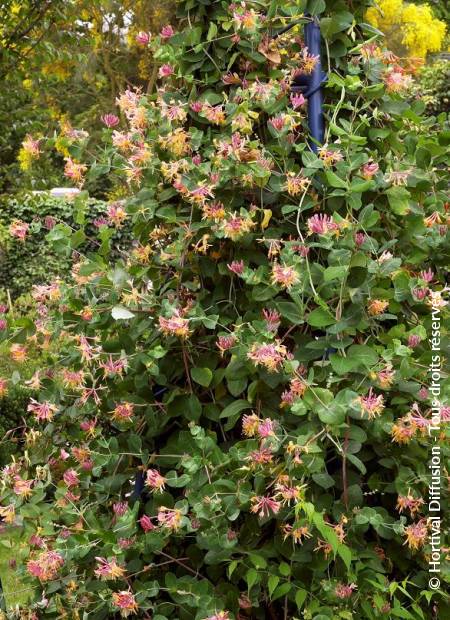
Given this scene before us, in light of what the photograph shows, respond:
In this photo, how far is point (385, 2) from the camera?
1716cm

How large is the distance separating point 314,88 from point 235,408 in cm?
71

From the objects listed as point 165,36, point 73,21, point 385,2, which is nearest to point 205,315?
point 165,36

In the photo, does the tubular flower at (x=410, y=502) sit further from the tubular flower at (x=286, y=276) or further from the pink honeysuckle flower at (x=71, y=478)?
the pink honeysuckle flower at (x=71, y=478)

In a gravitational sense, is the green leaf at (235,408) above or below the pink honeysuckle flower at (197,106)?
below

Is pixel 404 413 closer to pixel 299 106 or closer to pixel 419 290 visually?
pixel 419 290

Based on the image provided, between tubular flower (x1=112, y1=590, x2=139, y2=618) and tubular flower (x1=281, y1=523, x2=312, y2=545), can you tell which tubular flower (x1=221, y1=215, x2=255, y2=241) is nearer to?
tubular flower (x1=281, y1=523, x2=312, y2=545)

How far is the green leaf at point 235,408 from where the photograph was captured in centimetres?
180

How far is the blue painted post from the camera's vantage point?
190cm

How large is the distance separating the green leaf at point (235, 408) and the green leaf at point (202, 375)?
0.21 ft

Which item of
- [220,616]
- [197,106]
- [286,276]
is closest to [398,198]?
[286,276]

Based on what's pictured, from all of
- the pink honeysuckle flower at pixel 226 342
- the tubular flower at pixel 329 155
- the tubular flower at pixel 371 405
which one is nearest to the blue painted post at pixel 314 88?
the tubular flower at pixel 329 155

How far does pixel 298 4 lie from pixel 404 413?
88 centimetres

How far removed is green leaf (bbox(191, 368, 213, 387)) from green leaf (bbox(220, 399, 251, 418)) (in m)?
0.06

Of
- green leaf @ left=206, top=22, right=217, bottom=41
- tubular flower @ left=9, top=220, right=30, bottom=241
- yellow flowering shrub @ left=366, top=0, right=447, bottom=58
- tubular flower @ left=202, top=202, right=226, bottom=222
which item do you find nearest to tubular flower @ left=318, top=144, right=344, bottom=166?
tubular flower @ left=202, top=202, right=226, bottom=222
